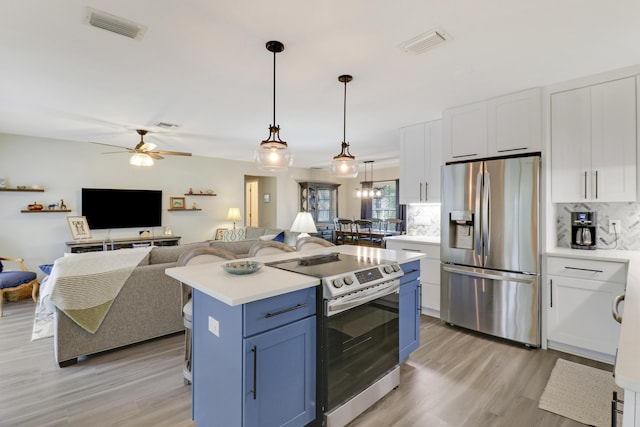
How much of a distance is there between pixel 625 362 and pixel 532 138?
8.81 feet

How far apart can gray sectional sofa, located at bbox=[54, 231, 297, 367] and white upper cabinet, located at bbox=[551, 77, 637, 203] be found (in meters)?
4.04

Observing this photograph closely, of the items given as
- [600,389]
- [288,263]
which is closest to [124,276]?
[288,263]

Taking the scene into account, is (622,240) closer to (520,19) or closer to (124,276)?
(520,19)

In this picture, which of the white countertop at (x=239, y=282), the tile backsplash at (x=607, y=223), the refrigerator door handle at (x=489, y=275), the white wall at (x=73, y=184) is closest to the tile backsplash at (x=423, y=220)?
the refrigerator door handle at (x=489, y=275)

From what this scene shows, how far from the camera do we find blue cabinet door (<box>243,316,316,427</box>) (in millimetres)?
1525

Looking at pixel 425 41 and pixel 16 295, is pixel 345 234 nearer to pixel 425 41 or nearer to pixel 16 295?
pixel 425 41

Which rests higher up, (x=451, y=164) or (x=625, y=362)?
(x=451, y=164)

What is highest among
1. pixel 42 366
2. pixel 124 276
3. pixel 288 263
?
pixel 288 263

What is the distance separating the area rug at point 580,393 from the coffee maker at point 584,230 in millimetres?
1164

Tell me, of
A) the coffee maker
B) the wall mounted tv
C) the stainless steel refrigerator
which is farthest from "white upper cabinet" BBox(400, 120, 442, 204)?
the wall mounted tv

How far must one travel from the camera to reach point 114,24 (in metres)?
2.01

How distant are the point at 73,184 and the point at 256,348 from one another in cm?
586

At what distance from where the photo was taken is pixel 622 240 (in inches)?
119

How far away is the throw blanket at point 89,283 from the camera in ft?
8.50
